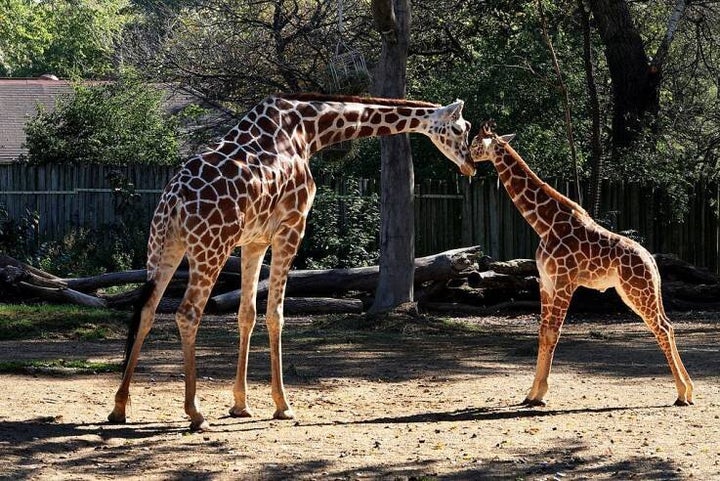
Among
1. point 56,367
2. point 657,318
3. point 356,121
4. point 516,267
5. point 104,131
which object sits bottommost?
point 56,367

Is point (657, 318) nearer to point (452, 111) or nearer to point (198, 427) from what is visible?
point (452, 111)

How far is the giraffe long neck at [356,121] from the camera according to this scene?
30.7ft

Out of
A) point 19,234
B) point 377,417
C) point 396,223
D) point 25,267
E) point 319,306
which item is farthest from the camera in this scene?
point 19,234

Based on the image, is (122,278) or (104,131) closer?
(122,278)

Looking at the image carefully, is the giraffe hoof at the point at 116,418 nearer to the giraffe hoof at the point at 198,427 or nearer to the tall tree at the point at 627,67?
the giraffe hoof at the point at 198,427

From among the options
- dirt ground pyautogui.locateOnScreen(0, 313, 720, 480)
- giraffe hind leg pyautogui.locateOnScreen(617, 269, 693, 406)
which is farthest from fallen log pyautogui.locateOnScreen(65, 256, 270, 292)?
giraffe hind leg pyautogui.locateOnScreen(617, 269, 693, 406)

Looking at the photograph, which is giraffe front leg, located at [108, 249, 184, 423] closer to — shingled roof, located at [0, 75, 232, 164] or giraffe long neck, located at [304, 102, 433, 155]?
giraffe long neck, located at [304, 102, 433, 155]

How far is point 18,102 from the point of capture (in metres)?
38.8

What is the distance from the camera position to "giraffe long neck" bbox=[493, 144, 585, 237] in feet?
31.9

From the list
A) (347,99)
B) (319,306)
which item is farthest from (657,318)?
(319,306)

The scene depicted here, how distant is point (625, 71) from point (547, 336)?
45.9ft

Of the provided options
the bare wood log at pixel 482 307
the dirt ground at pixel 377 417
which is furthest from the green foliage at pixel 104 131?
the dirt ground at pixel 377 417

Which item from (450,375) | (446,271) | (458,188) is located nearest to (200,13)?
(458,188)

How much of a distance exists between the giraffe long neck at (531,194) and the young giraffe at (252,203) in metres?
0.43
